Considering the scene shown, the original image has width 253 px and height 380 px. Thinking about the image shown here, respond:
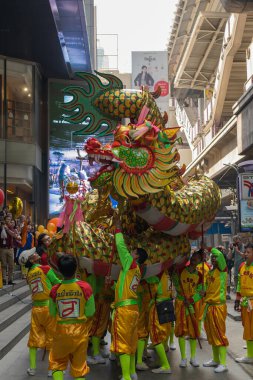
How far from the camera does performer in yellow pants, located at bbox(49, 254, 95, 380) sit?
233 inches

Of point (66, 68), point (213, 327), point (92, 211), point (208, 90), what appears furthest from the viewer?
point (208, 90)

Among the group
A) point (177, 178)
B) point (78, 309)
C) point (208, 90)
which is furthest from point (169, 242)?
point (208, 90)

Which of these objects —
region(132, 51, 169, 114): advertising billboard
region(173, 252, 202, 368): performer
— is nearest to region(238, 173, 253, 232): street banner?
region(173, 252, 202, 368): performer

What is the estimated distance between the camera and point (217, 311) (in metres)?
8.20

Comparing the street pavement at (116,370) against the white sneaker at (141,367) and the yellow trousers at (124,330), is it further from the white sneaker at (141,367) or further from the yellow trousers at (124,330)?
the yellow trousers at (124,330)

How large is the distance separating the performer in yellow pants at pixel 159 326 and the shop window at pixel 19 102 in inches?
687

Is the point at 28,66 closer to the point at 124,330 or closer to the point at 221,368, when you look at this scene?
the point at 221,368

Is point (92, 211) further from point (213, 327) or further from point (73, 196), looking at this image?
point (213, 327)

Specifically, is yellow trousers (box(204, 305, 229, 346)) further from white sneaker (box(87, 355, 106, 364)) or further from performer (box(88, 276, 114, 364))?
white sneaker (box(87, 355, 106, 364))

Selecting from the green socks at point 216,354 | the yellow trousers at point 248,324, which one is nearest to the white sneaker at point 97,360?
the green socks at point 216,354

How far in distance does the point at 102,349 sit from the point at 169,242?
2339 mm

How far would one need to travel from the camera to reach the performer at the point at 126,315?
6.90 m

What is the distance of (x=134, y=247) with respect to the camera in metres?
8.21

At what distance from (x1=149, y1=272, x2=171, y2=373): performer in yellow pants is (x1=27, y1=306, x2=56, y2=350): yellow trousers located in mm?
1399
